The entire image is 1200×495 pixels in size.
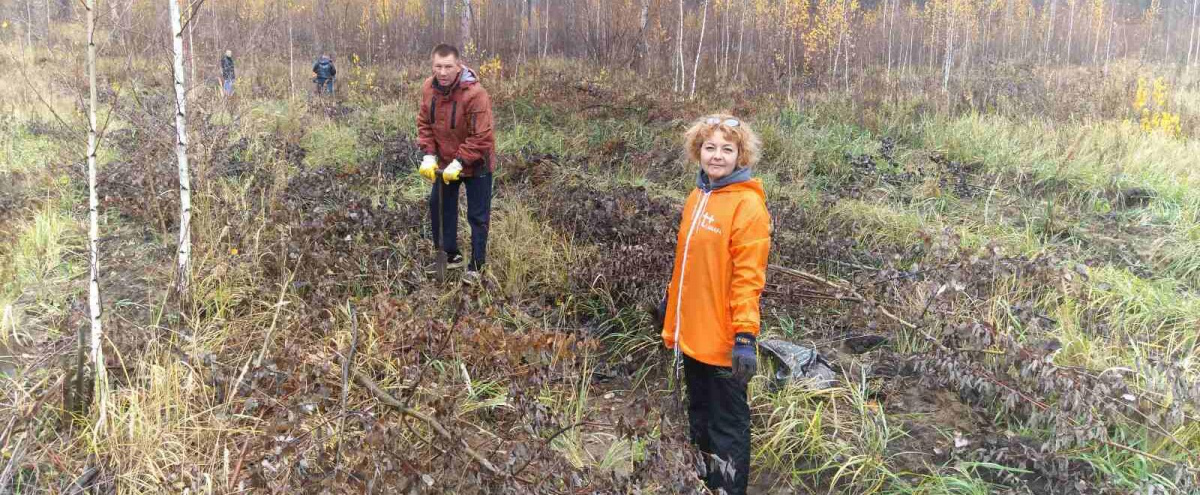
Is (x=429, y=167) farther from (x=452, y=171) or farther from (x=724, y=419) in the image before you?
(x=724, y=419)

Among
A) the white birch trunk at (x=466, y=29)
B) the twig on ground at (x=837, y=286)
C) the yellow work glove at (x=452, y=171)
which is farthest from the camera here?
the white birch trunk at (x=466, y=29)

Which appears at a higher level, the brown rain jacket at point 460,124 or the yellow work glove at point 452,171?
the brown rain jacket at point 460,124

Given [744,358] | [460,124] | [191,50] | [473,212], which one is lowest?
[744,358]

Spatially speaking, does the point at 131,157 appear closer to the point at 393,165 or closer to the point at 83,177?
the point at 83,177

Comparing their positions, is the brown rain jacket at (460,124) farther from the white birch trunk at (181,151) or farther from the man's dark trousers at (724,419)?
the man's dark trousers at (724,419)

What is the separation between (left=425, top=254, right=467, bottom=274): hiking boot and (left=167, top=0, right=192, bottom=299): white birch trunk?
1.30m

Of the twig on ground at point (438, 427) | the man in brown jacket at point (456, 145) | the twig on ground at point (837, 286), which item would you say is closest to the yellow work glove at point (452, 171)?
the man in brown jacket at point (456, 145)

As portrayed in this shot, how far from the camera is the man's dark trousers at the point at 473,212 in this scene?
4.49m

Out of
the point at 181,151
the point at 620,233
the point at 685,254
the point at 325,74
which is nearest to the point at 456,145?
the point at 620,233

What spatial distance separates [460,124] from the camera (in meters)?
4.42

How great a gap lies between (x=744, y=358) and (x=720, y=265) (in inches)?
13.7

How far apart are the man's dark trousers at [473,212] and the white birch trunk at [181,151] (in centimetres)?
145

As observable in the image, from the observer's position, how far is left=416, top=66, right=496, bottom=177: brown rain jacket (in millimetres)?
4336

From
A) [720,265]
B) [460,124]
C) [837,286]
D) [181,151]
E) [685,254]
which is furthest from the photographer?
[460,124]
